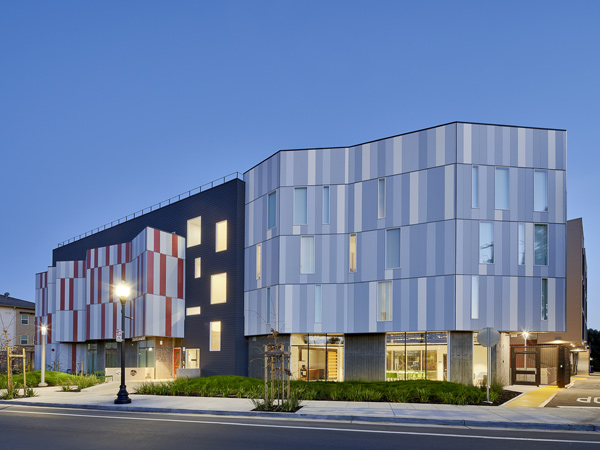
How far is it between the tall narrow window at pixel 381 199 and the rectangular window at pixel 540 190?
840 centimetres

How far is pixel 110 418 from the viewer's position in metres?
18.7

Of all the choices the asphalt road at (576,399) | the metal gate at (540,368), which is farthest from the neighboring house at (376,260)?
the asphalt road at (576,399)

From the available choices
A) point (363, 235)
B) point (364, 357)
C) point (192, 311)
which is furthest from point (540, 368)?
point (192, 311)

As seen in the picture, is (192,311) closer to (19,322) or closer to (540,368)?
(540,368)

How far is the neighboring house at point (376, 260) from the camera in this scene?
99.6ft

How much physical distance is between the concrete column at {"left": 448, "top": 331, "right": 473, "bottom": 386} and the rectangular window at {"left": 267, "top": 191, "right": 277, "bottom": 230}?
13009 millimetres

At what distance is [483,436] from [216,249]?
28808mm

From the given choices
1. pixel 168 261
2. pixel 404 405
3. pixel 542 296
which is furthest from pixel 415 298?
pixel 168 261

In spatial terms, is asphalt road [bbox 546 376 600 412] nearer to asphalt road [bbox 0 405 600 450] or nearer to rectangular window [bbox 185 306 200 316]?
asphalt road [bbox 0 405 600 450]

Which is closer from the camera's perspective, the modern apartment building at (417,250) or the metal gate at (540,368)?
the metal gate at (540,368)

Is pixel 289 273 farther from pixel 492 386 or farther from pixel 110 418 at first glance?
pixel 110 418

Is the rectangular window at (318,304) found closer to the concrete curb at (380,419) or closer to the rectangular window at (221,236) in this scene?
the rectangular window at (221,236)

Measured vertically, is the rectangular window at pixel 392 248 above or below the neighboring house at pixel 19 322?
above

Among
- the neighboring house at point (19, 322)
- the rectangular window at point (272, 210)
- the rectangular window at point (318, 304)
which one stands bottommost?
the neighboring house at point (19, 322)
